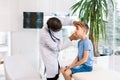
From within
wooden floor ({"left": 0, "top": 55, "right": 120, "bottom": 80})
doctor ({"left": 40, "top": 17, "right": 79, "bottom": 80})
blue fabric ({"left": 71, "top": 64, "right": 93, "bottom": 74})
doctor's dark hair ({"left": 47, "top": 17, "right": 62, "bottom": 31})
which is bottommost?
wooden floor ({"left": 0, "top": 55, "right": 120, "bottom": 80})

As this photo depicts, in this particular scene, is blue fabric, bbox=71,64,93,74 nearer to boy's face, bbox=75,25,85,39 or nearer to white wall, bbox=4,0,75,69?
boy's face, bbox=75,25,85,39

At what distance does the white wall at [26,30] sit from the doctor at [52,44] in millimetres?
2223

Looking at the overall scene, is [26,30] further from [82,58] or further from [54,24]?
[82,58]

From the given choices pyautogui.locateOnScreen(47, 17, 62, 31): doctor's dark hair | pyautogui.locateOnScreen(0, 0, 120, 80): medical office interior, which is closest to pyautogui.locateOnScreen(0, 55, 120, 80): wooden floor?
pyautogui.locateOnScreen(0, 0, 120, 80): medical office interior

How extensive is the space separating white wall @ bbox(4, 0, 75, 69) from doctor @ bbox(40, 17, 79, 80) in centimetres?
222

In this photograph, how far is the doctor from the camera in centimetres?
245

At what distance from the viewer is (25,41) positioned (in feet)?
16.0

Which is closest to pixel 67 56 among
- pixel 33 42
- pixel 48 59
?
pixel 33 42

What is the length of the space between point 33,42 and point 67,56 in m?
0.93

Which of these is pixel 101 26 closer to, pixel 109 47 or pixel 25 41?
pixel 109 47

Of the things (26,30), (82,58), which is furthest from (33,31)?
A: (82,58)

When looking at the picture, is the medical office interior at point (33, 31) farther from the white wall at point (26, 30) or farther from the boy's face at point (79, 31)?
the boy's face at point (79, 31)

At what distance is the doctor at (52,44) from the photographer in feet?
8.05

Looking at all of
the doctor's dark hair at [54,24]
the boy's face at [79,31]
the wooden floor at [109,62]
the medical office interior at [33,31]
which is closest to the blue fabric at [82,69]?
the boy's face at [79,31]
